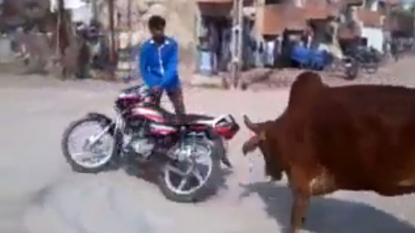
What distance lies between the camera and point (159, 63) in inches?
361

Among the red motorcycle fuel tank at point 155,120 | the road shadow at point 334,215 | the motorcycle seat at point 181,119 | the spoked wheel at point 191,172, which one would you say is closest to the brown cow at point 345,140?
the road shadow at point 334,215

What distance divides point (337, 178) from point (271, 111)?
956cm

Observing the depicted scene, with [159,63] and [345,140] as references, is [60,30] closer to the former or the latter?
[159,63]

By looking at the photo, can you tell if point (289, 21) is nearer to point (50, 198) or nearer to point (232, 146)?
point (232, 146)

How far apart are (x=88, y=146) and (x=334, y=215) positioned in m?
2.88

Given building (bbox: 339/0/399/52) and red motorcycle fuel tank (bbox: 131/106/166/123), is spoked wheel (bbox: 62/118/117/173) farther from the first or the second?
building (bbox: 339/0/399/52)

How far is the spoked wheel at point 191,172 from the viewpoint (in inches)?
320

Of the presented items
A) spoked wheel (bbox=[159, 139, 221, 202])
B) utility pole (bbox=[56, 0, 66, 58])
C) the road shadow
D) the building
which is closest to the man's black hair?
spoked wheel (bbox=[159, 139, 221, 202])

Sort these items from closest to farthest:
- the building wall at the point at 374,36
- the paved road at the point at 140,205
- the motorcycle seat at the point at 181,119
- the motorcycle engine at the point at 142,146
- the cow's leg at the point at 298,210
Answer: the cow's leg at the point at 298,210, the paved road at the point at 140,205, the motorcycle seat at the point at 181,119, the motorcycle engine at the point at 142,146, the building wall at the point at 374,36

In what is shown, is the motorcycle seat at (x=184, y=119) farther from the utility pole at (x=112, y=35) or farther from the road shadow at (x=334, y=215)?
the utility pole at (x=112, y=35)

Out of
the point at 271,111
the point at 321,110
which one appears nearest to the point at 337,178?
the point at 321,110

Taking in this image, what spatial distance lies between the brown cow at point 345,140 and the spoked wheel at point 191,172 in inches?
60.1

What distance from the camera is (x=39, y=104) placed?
15828 millimetres

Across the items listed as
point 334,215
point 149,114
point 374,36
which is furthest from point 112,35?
point 334,215
